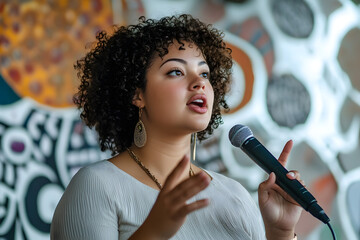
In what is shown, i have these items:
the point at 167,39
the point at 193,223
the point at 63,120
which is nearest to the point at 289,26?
the point at 63,120

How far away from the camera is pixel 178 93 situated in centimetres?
132

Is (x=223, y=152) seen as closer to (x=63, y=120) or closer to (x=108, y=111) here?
(x=63, y=120)

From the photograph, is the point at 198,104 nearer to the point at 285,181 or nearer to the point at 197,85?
the point at 197,85

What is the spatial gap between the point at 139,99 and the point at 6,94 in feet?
3.85

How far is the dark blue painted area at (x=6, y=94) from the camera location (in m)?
2.38

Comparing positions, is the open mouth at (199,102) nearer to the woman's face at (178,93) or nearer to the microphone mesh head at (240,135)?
the woman's face at (178,93)

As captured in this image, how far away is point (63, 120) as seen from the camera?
247 centimetres

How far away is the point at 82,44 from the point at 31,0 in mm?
314

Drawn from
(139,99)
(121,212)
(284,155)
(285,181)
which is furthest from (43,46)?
(285,181)

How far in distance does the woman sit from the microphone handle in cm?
2

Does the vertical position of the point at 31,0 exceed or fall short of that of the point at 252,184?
it exceeds it

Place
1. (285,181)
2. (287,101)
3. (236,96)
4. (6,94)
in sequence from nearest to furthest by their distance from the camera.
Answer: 1. (285,181)
2. (6,94)
3. (236,96)
4. (287,101)

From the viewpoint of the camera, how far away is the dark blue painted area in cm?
238

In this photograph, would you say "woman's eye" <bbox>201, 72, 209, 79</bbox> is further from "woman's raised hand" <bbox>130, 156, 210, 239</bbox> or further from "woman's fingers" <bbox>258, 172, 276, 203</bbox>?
"woman's raised hand" <bbox>130, 156, 210, 239</bbox>
